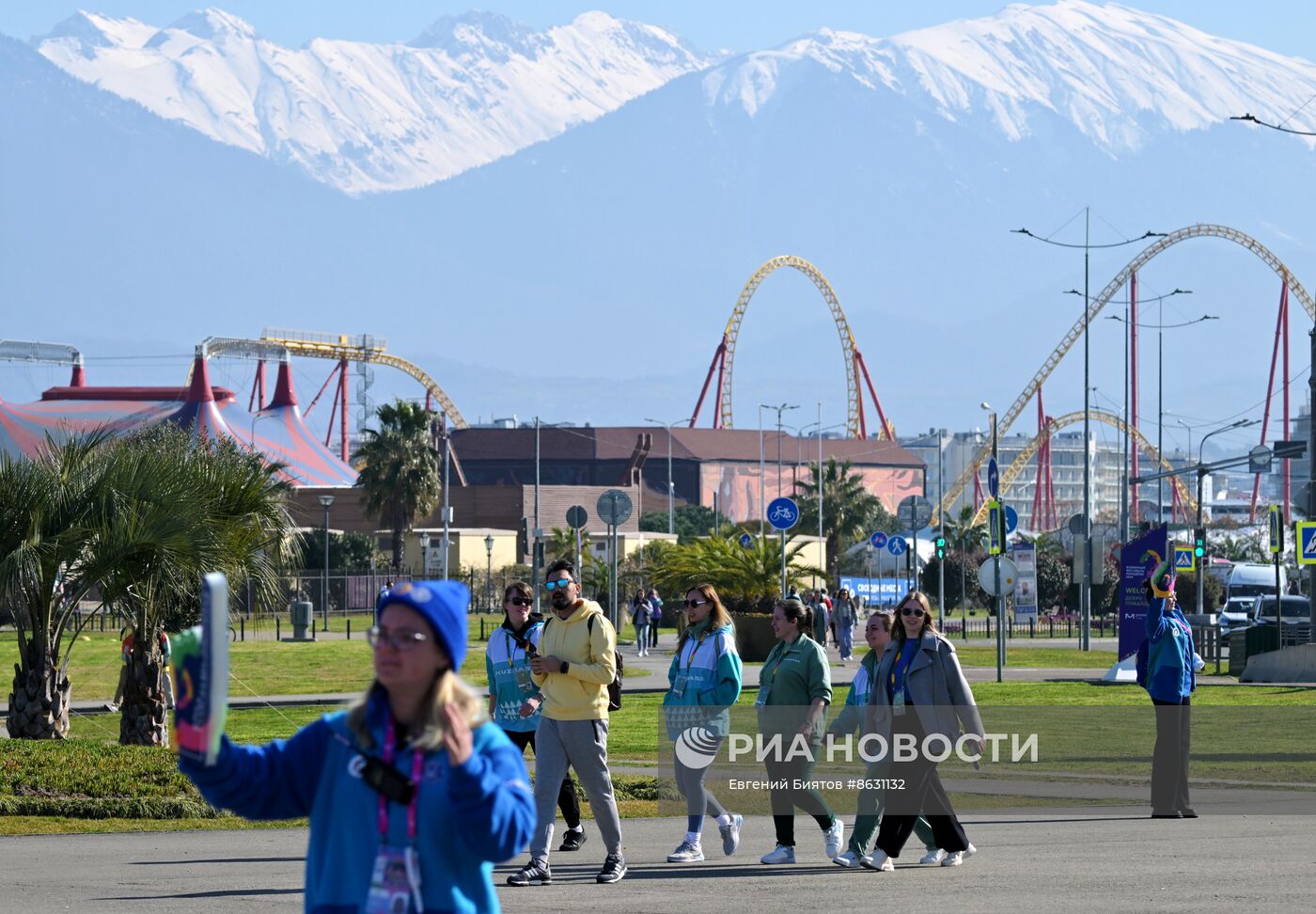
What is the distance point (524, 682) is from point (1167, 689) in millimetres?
4896

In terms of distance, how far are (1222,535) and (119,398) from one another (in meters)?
72.6

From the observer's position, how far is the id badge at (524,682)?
11.8m

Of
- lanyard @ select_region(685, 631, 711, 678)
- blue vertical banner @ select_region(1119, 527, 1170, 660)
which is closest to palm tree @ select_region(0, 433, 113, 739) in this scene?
lanyard @ select_region(685, 631, 711, 678)

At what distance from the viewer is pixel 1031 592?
4766cm

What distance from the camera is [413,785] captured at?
412 cm

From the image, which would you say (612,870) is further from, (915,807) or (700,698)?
(915,807)

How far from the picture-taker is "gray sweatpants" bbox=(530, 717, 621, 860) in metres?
10.8

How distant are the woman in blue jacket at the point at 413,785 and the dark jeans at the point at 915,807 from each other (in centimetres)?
683

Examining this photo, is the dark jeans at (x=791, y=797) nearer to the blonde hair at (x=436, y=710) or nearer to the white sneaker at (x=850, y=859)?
the white sneaker at (x=850, y=859)

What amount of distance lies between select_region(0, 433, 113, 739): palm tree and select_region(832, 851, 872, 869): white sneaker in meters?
8.69

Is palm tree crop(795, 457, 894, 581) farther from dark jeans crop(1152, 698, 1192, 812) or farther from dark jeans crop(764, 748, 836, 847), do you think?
dark jeans crop(764, 748, 836, 847)

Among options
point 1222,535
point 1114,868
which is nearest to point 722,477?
point 1222,535

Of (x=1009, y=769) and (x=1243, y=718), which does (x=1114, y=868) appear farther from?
(x=1243, y=718)

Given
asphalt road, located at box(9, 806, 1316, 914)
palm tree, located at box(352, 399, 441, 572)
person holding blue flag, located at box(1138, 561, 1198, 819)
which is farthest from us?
palm tree, located at box(352, 399, 441, 572)
